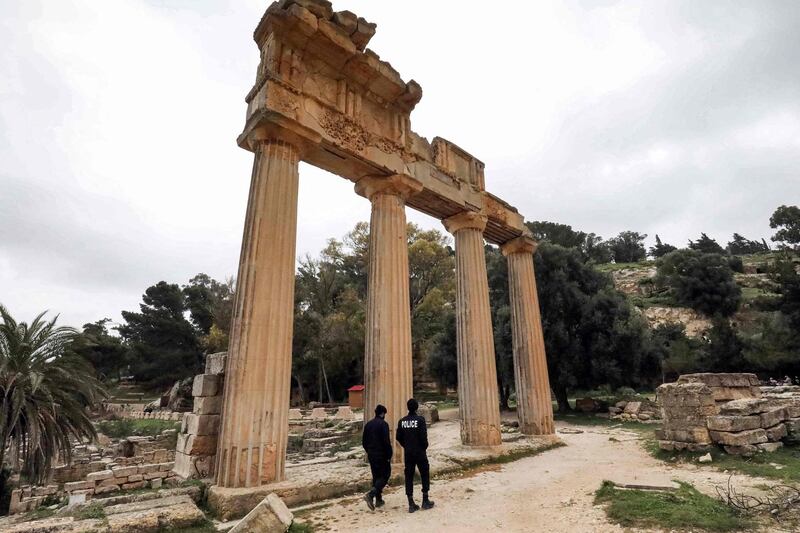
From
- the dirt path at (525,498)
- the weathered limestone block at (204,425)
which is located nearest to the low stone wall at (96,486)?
the weathered limestone block at (204,425)

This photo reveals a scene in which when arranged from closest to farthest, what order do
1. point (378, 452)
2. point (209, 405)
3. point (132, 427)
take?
point (378, 452)
point (209, 405)
point (132, 427)

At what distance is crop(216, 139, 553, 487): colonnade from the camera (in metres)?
6.28

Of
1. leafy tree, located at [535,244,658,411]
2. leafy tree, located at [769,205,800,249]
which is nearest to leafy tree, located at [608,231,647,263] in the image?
leafy tree, located at [769,205,800,249]

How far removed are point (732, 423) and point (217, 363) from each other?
10.5 m

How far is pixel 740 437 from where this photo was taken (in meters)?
8.33

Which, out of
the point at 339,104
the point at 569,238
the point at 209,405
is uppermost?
the point at 569,238

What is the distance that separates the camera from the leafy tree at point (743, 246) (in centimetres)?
9244

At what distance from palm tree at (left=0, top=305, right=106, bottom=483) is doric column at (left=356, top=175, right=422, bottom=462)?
34.8ft

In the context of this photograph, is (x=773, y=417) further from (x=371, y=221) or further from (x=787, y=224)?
(x=787, y=224)

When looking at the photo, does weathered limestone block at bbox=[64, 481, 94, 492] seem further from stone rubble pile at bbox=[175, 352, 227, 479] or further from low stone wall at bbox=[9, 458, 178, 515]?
stone rubble pile at bbox=[175, 352, 227, 479]

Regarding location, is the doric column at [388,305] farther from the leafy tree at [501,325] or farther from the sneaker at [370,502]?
the leafy tree at [501,325]

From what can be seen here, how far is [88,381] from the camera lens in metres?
14.1

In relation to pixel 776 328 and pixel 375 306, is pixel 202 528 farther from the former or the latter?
pixel 776 328

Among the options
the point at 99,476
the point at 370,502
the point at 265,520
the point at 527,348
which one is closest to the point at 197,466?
the point at 265,520
